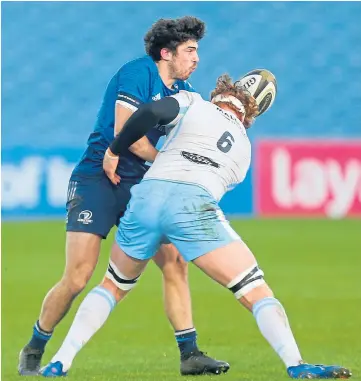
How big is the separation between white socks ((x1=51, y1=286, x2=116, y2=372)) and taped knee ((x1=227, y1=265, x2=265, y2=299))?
0.76 meters

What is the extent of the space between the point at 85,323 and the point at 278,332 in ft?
3.55

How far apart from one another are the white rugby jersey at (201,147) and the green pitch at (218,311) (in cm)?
117

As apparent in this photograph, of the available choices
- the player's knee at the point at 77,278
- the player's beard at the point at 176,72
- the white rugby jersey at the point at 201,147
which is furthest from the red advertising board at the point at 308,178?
the white rugby jersey at the point at 201,147

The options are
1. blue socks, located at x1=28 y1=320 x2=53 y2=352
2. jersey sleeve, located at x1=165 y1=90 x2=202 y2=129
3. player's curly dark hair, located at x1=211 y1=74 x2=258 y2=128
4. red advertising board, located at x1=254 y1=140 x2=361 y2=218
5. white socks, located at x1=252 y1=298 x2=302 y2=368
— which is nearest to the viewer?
white socks, located at x1=252 y1=298 x2=302 y2=368

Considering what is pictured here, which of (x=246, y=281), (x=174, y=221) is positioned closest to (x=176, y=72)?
(x=174, y=221)

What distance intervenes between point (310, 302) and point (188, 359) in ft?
13.9

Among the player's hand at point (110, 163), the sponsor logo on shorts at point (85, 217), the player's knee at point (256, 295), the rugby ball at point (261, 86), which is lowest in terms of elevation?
the player's knee at point (256, 295)

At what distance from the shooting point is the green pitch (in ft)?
22.7

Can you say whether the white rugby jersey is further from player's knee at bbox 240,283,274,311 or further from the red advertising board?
the red advertising board

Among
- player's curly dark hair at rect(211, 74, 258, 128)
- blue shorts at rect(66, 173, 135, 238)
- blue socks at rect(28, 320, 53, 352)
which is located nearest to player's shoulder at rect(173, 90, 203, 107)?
player's curly dark hair at rect(211, 74, 258, 128)

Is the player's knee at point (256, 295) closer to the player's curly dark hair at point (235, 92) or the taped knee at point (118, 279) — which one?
the taped knee at point (118, 279)

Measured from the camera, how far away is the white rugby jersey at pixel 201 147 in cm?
580

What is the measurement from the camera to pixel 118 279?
6.04m

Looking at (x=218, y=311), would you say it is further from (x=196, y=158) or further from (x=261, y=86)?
(x=196, y=158)
